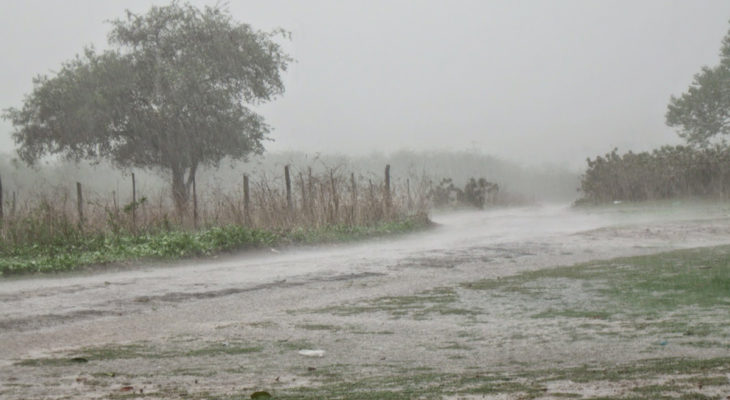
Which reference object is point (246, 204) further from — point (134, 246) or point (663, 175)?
point (663, 175)

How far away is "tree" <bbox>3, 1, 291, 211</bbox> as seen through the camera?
41250mm

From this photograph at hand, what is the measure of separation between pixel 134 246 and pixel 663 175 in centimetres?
2814

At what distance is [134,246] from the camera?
19.1 meters

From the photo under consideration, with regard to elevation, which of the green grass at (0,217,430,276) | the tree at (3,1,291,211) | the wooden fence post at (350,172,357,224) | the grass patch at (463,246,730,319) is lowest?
the grass patch at (463,246,730,319)

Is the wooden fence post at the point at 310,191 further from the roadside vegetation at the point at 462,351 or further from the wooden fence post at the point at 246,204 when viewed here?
the roadside vegetation at the point at 462,351

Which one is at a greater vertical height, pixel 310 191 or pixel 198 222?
pixel 310 191

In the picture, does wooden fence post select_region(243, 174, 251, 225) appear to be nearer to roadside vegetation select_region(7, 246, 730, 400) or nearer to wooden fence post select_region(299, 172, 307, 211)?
wooden fence post select_region(299, 172, 307, 211)

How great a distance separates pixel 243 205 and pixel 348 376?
17827 millimetres

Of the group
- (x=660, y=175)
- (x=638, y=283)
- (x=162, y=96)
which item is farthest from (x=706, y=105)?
(x=638, y=283)

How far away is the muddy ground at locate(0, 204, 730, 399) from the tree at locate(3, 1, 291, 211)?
25.2 m

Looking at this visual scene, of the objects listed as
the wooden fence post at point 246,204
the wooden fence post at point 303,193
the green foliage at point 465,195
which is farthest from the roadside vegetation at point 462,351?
the green foliage at point 465,195

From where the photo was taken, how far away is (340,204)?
25828 mm

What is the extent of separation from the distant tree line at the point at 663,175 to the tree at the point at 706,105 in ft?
32.4

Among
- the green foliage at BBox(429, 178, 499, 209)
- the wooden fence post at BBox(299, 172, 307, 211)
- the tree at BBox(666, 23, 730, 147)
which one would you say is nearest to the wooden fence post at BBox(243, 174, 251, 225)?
the wooden fence post at BBox(299, 172, 307, 211)
